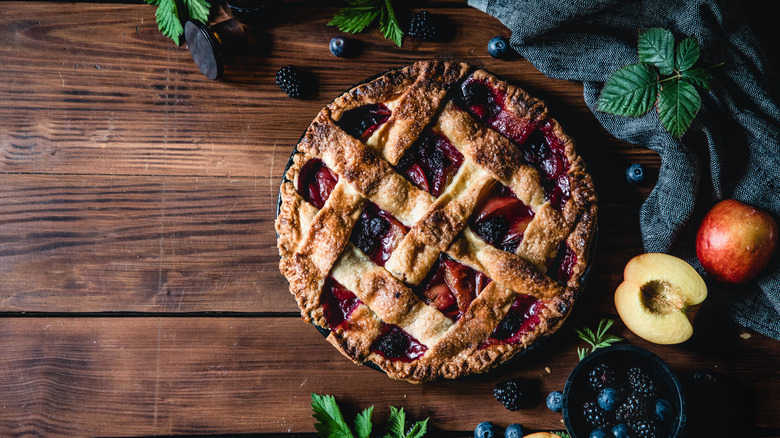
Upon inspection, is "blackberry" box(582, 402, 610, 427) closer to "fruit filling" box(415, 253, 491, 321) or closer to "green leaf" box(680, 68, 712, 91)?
"fruit filling" box(415, 253, 491, 321)

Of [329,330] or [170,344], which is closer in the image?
[329,330]

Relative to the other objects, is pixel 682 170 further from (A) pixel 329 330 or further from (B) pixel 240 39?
(B) pixel 240 39

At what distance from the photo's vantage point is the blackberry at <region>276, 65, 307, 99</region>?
177 centimetres

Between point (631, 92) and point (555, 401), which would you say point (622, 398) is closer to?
point (555, 401)

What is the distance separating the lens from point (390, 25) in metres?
1.79

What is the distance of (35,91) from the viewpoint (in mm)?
1835

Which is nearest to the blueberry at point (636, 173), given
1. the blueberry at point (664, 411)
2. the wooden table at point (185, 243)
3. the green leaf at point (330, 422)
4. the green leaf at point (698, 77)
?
the wooden table at point (185, 243)

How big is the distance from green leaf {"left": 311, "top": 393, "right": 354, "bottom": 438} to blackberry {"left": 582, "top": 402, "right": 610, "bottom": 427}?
0.73 metres

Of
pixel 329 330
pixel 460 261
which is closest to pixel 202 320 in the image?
pixel 329 330

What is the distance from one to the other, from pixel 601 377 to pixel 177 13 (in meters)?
1.75

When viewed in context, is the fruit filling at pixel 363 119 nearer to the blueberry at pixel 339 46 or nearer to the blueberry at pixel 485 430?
the blueberry at pixel 339 46

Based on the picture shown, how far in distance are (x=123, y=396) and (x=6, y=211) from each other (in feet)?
2.44

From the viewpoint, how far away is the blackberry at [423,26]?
5.81ft

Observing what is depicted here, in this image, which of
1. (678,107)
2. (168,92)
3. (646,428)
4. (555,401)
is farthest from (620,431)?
(168,92)
